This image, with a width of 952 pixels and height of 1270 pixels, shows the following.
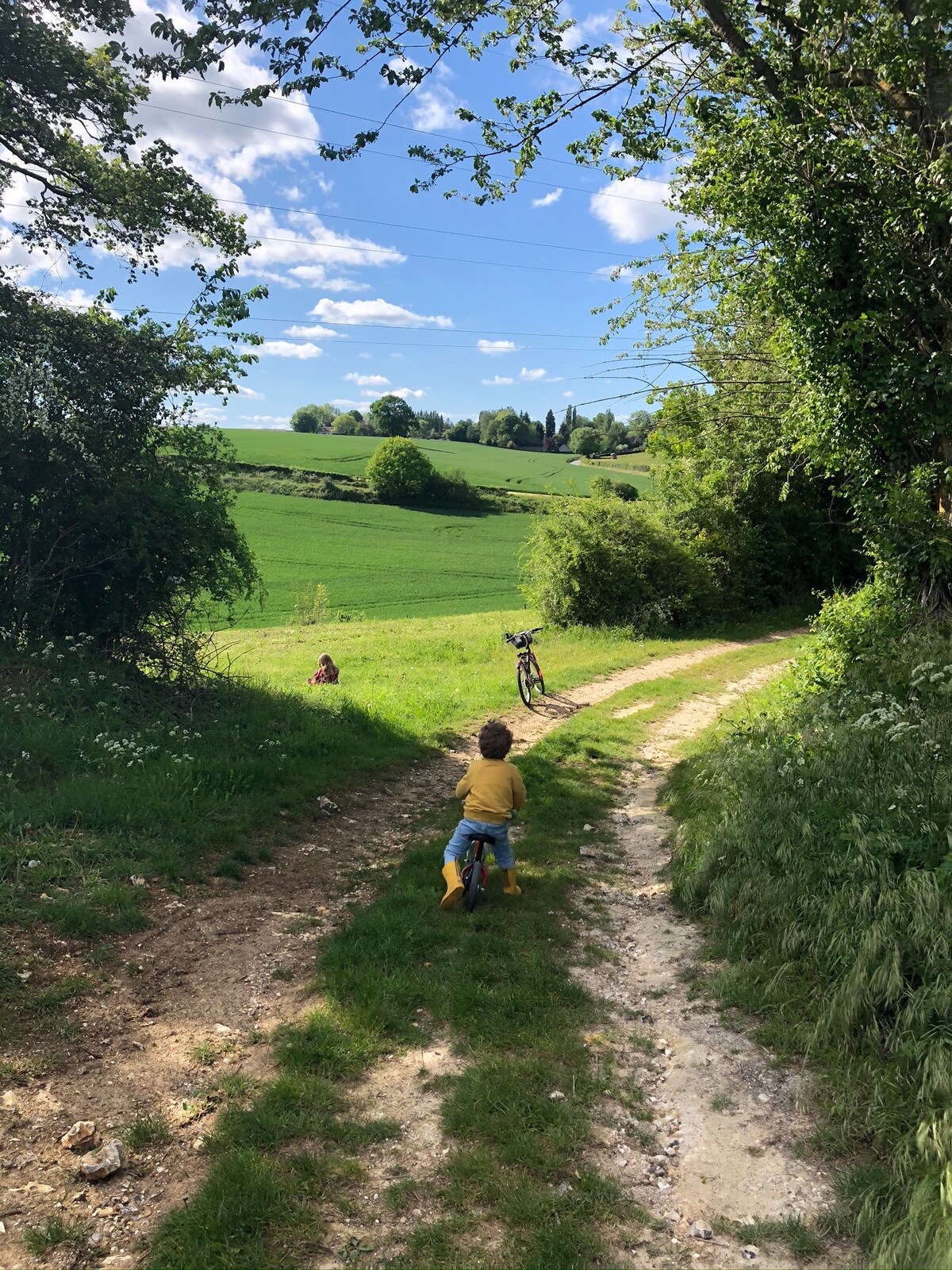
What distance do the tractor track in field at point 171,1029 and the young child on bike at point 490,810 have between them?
50 centimetres

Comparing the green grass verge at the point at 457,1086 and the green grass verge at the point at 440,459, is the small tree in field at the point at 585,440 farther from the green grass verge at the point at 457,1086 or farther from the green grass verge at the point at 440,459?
the green grass verge at the point at 457,1086

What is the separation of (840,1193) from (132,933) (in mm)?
4536

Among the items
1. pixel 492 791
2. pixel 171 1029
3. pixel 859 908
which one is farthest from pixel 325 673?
pixel 859 908

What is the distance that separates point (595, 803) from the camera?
8.19 m

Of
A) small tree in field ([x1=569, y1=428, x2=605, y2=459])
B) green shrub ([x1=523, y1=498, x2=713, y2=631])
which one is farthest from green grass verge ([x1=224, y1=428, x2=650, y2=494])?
green shrub ([x1=523, y1=498, x2=713, y2=631])

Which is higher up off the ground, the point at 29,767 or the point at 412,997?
the point at 29,767

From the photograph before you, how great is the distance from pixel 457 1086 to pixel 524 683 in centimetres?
915

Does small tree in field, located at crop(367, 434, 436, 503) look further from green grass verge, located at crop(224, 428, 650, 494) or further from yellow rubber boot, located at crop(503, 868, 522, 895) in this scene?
yellow rubber boot, located at crop(503, 868, 522, 895)

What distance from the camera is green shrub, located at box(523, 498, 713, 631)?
1956 cm

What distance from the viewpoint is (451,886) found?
5.49 m

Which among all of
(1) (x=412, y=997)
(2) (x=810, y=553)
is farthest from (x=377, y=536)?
(1) (x=412, y=997)

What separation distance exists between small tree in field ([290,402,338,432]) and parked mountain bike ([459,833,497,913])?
120 m

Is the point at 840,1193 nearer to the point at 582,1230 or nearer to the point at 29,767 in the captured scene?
the point at 582,1230

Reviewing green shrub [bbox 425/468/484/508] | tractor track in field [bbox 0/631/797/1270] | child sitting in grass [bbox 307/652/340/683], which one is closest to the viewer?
tractor track in field [bbox 0/631/797/1270]
